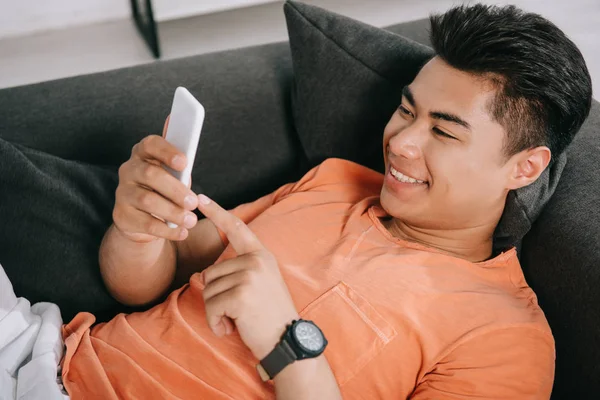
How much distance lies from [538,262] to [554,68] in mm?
374

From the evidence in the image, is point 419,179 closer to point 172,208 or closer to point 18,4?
point 172,208

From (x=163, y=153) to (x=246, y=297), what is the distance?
26 centimetres

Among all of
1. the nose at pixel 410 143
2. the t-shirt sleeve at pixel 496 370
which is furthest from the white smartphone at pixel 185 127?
the t-shirt sleeve at pixel 496 370

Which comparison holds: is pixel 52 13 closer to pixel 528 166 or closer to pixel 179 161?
pixel 179 161

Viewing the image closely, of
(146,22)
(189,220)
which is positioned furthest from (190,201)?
(146,22)

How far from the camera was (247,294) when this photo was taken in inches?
36.1

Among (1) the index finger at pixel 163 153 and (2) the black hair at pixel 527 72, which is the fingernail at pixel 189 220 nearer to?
(1) the index finger at pixel 163 153

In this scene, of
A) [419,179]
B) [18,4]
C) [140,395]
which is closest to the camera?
[140,395]

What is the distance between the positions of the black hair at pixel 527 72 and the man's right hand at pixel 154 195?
562 mm

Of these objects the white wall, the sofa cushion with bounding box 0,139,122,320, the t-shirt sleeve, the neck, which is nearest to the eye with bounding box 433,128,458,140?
the neck

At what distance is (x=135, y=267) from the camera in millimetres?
1102

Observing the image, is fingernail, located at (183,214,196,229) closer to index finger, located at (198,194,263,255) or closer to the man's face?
index finger, located at (198,194,263,255)

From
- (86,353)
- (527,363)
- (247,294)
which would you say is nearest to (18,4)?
(86,353)

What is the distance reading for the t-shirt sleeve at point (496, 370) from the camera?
3.13 ft
